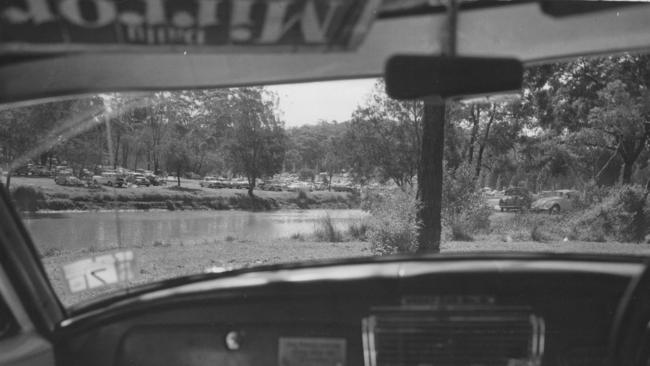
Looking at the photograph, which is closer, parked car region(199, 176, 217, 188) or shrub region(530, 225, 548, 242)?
parked car region(199, 176, 217, 188)

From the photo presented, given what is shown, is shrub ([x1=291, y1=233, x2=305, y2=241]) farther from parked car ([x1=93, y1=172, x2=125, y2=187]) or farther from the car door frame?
the car door frame

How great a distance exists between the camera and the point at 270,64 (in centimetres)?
259

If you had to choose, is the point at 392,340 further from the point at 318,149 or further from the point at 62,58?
the point at 62,58

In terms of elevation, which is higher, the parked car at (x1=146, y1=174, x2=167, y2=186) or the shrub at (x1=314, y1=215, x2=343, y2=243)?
the parked car at (x1=146, y1=174, x2=167, y2=186)

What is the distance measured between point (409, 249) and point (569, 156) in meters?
1.42

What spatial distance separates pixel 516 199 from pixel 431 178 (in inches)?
27.8

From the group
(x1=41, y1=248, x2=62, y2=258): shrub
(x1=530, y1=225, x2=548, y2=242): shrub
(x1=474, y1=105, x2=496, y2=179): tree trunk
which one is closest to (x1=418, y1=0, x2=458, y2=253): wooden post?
(x1=474, y1=105, x2=496, y2=179): tree trunk

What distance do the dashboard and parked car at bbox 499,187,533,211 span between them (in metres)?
1.69

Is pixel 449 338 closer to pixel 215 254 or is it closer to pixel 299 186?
pixel 299 186

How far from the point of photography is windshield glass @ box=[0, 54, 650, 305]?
2834 millimetres

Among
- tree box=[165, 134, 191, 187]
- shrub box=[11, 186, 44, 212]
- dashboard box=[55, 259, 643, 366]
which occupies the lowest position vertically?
dashboard box=[55, 259, 643, 366]

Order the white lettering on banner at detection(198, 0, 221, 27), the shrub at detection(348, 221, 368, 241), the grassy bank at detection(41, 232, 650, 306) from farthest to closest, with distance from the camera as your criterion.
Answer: the shrub at detection(348, 221, 368, 241), the grassy bank at detection(41, 232, 650, 306), the white lettering on banner at detection(198, 0, 221, 27)

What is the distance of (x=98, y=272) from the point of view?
8.77 ft

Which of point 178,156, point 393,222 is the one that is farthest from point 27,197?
point 393,222
